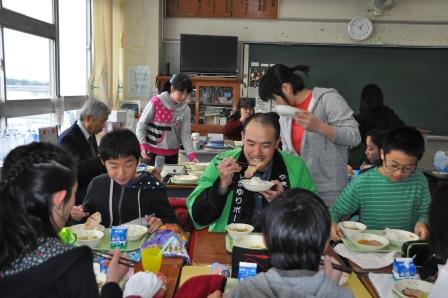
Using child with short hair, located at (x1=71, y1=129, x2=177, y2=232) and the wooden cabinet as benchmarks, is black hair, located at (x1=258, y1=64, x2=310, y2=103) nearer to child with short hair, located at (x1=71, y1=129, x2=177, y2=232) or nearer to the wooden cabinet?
child with short hair, located at (x1=71, y1=129, x2=177, y2=232)

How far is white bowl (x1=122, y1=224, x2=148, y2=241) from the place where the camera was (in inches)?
72.4

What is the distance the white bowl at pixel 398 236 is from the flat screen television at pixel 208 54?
464 centimetres

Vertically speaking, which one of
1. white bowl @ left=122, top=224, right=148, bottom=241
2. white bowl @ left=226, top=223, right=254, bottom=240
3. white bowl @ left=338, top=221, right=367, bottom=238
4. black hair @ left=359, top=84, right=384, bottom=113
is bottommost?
white bowl @ left=338, top=221, right=367, bottom=238

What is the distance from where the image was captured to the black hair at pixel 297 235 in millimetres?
1123

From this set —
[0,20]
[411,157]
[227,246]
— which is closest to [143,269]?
[227,246]

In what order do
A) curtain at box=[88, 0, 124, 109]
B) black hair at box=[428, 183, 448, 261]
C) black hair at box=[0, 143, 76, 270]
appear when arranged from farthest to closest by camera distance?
curtain at box=[88, 0, 124, 109], black hair at box=[428, 183, 448, 261], black hair at box=[0, 143, 76, 270]

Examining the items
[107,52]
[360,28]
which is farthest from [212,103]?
[360,28]

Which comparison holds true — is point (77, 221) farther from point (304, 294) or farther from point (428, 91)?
point (428, 91)

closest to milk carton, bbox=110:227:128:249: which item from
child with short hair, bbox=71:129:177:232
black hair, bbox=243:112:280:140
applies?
child with short hair, bbox=71:129:177:232

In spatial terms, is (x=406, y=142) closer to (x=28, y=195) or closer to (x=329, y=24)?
(x=28, y=195)

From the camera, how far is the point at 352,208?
7.57 feet

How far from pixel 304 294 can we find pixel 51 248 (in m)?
0.70

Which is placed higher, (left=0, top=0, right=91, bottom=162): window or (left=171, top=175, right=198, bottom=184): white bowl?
(left=0, top=0, right=91, bottom=162): window

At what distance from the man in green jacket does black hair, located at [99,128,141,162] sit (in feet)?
1.42
